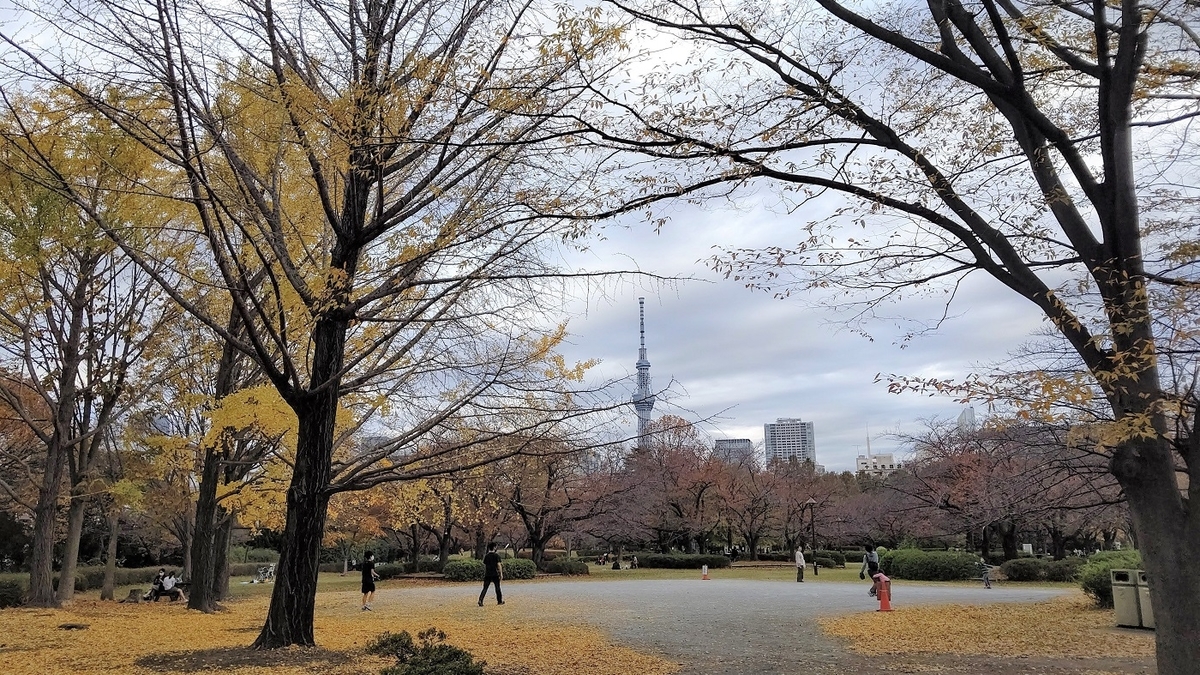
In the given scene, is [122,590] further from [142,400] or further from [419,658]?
[419,658]

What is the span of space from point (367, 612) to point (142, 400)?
300 inches

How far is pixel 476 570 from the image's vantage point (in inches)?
1198

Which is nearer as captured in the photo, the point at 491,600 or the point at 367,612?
the point at 367,612

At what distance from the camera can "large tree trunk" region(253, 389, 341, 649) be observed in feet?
25.9

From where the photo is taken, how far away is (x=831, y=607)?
15953mm

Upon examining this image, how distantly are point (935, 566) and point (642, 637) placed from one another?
21228mm

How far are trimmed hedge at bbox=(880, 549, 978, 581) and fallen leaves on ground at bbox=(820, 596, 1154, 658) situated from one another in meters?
12.7

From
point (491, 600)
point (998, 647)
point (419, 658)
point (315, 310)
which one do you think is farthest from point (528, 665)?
point (491, 600)

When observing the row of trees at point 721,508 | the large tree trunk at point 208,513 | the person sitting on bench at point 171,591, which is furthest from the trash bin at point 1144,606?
the person sitting on bench at point 171,591

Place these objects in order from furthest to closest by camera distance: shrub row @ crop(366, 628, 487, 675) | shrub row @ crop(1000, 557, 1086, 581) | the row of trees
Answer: shrub row @ crop(1000, 557, 1086, 581), the row of trees, shrub row @ crop(366, 628, 487, 675)

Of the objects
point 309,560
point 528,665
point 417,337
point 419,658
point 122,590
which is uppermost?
point 417,337

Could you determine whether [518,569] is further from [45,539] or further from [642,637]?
[642,637]

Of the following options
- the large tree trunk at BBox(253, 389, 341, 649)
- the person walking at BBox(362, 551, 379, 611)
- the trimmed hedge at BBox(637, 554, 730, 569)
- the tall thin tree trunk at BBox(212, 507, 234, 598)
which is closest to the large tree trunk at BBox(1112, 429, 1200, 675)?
the large tree trunk at BBox(253, 389, 341, 649)

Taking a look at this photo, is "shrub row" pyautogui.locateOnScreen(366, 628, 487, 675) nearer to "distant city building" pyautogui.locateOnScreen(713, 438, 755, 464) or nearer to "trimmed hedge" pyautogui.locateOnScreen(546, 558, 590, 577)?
"trimmed hedge" pyautogui.locateOnScreen(546, 558, 590, 577)
